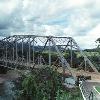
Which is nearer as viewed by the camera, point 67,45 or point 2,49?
point 67,45

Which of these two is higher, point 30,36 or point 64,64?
point 30,36

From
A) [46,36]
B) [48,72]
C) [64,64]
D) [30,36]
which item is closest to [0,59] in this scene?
[30,36]

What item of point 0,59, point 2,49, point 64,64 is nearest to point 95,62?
point 64,64

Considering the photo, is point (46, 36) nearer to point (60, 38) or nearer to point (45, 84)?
point (60, 38)

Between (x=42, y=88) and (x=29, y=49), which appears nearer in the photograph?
(x=42, y=88)

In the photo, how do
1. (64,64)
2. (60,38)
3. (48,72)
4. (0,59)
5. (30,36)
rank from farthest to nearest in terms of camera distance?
(0,59), (30,36), (60,38), (64,64), (48,72)

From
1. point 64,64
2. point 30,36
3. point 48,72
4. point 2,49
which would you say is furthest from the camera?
point 2,49

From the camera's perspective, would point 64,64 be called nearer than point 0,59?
Yes

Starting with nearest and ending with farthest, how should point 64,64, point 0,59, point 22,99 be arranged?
point 22,99 → point 64,64 → point 0,59

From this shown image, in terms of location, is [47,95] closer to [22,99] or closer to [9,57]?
[22,99]
